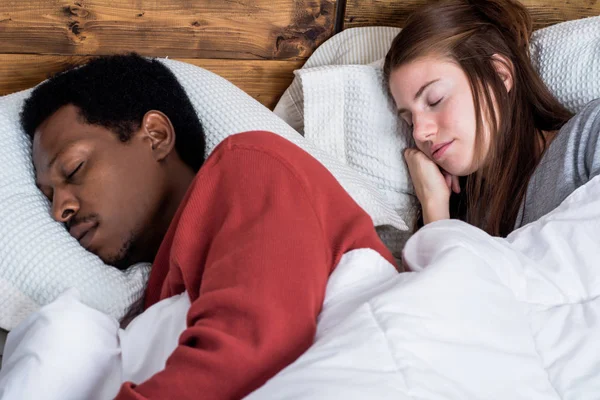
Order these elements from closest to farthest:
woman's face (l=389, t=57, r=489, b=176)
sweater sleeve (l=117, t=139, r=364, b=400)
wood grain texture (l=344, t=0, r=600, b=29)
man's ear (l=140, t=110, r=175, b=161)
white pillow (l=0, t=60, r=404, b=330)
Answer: sweater sleeve (l=117, t=139, r=364, b=400), white pillow (l=0, t=60, r=404, b=330), man's ear (l=140, t=110, r=175, b=161), woman's face (l=389, t=57, r=489, b=176), wood grain texture (l=344, t=0, r=600, b=29)

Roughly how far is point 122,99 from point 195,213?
1.33ft

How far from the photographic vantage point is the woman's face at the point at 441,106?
1389mm

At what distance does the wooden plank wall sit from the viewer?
133cm

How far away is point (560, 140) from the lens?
4.41 ft

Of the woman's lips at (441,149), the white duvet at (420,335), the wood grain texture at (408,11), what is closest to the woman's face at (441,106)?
the woman's lips at (441,149)

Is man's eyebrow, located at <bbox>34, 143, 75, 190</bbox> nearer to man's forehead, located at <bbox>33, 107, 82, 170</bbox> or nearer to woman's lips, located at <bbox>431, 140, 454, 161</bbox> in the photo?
man's forehead, located at <bbox>33, 107, 82, 170</bbox>

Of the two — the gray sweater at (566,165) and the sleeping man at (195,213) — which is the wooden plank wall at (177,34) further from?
the gray sweater at (566,165)

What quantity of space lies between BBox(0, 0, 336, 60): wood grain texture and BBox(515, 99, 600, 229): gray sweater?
615 mm

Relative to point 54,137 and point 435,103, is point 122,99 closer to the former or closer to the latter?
point 54,137

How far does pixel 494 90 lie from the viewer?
142 cm

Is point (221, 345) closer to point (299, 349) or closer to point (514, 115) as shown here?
point (299, 349)

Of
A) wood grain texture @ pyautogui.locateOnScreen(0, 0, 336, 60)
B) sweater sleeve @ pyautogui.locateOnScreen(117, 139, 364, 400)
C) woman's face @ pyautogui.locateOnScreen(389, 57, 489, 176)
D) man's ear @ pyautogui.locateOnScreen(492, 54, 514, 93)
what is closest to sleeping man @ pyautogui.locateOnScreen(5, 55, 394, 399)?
sweater sleeve @ pyautogui.locateOnScreen(117, 139, 364, 400)

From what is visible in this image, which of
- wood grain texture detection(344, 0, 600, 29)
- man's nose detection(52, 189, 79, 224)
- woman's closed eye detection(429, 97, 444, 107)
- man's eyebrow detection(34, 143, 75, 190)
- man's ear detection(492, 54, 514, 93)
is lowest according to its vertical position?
man's nose detection(52, 189, 79, 224)

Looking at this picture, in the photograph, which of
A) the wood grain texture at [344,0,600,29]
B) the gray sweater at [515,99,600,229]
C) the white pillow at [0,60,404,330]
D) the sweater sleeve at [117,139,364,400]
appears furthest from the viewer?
the wood grain texture at [344,0,600,29]
